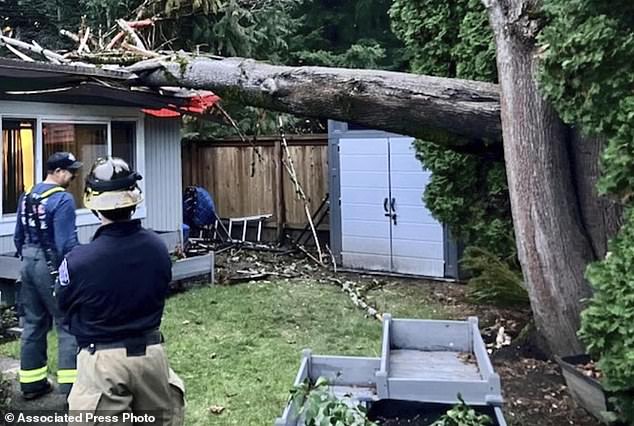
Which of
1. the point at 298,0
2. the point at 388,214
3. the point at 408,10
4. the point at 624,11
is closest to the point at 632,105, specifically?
the point at 624,11

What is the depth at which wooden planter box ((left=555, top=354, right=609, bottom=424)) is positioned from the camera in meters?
4.24

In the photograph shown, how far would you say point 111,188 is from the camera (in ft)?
9.96

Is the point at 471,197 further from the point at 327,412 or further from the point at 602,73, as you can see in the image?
the point at 327,412

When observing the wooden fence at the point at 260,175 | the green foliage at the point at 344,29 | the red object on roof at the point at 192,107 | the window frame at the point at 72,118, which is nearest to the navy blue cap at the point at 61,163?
the window frame at the point at 72,118

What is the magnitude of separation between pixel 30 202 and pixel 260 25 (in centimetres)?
1070

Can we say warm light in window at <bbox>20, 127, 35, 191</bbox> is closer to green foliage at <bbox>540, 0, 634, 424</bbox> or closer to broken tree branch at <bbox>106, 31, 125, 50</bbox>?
broken tree branch at <bbox>106, 31, 125, 50</bbox>

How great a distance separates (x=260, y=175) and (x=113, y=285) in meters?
10.4

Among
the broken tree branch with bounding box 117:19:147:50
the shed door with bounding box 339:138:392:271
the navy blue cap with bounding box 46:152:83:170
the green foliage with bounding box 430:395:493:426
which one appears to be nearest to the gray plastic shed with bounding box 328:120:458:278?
the shed door with bounding box 339:138:392:271

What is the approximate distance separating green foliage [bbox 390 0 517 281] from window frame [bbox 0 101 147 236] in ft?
11.3

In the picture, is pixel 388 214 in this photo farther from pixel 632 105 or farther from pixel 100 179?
pixel 100 179

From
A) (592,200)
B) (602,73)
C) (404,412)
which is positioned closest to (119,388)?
(404,412)

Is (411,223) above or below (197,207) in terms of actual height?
below

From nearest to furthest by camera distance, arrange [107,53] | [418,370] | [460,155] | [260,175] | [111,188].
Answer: [111,188] < [418,370] < [460,155] < [107,53] < [260,175]

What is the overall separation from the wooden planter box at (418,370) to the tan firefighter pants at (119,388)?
0.59 m
